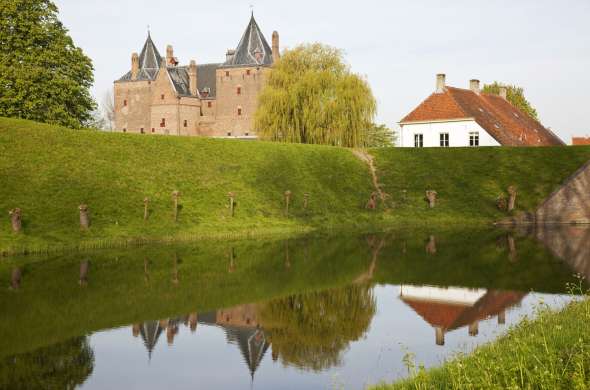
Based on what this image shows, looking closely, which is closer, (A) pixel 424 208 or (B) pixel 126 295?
(B) pixel 126 295

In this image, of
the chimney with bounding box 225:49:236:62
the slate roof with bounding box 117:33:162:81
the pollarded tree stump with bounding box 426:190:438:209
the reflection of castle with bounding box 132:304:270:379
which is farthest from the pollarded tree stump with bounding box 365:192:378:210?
the slate roof with bounding box 117:33:162:81

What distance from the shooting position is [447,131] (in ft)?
183

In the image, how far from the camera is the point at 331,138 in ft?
174

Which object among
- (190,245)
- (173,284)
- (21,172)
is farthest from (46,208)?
(173,284)

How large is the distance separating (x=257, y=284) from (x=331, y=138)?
35.6 metres

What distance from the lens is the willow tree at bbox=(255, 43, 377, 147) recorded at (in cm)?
5294

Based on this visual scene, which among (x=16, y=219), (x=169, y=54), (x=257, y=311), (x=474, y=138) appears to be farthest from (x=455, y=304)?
(x=169, y=54)

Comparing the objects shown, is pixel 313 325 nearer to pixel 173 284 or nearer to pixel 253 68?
pixel 173 284

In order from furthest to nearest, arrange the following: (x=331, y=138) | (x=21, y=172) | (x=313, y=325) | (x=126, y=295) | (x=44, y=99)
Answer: (x=331, y=138) < (x=44, y=99) < (x=21, y=172) < (x=126, y=295) < (x=313, y=325)

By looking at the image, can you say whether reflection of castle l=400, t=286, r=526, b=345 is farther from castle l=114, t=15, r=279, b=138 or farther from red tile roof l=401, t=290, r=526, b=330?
castle l=114, t=15, r=279, b=138

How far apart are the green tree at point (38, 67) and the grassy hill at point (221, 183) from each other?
973cm

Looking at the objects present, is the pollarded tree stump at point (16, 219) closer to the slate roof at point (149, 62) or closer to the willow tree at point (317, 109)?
the willow tree at point (317, 109)

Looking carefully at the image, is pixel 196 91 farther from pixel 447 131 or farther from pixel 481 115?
pixel 481 115

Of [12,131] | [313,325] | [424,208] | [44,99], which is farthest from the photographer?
[44,99]
